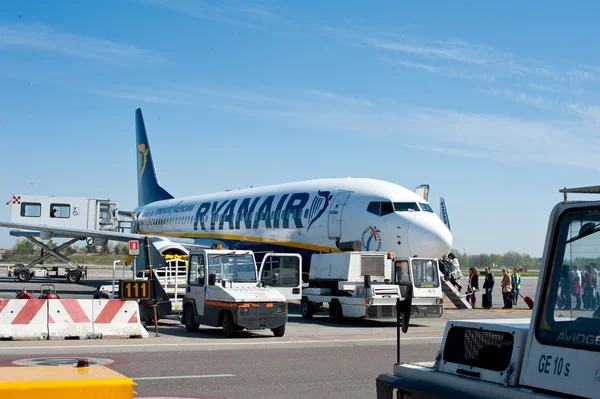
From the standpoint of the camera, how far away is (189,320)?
17.6m

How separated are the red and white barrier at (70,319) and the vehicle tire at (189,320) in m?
2.67

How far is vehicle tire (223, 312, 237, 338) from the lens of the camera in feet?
53.2

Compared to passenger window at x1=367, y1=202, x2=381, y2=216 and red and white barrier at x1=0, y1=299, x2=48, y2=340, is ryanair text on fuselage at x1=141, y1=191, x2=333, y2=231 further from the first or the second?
red and white barrier at x1=0, y1=299, x2=48, y2=340

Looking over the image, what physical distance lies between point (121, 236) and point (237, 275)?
57.1 feet

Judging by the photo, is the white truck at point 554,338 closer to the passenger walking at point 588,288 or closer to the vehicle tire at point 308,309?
the passenger walking at point 588,288

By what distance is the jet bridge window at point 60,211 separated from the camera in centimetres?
4192

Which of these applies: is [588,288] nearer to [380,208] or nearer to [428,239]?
[428,239]

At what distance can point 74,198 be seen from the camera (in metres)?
42.4

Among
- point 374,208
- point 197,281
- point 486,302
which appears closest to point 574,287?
point 197,281

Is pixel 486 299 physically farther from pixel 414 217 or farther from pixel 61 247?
pixel 61 247

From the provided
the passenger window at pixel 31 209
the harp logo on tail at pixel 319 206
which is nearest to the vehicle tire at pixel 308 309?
the harp logo on tail at pixel 319 206

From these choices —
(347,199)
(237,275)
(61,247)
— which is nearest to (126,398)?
(237,275)

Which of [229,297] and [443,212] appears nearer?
[229,297]

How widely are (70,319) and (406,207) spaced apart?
1075cm
